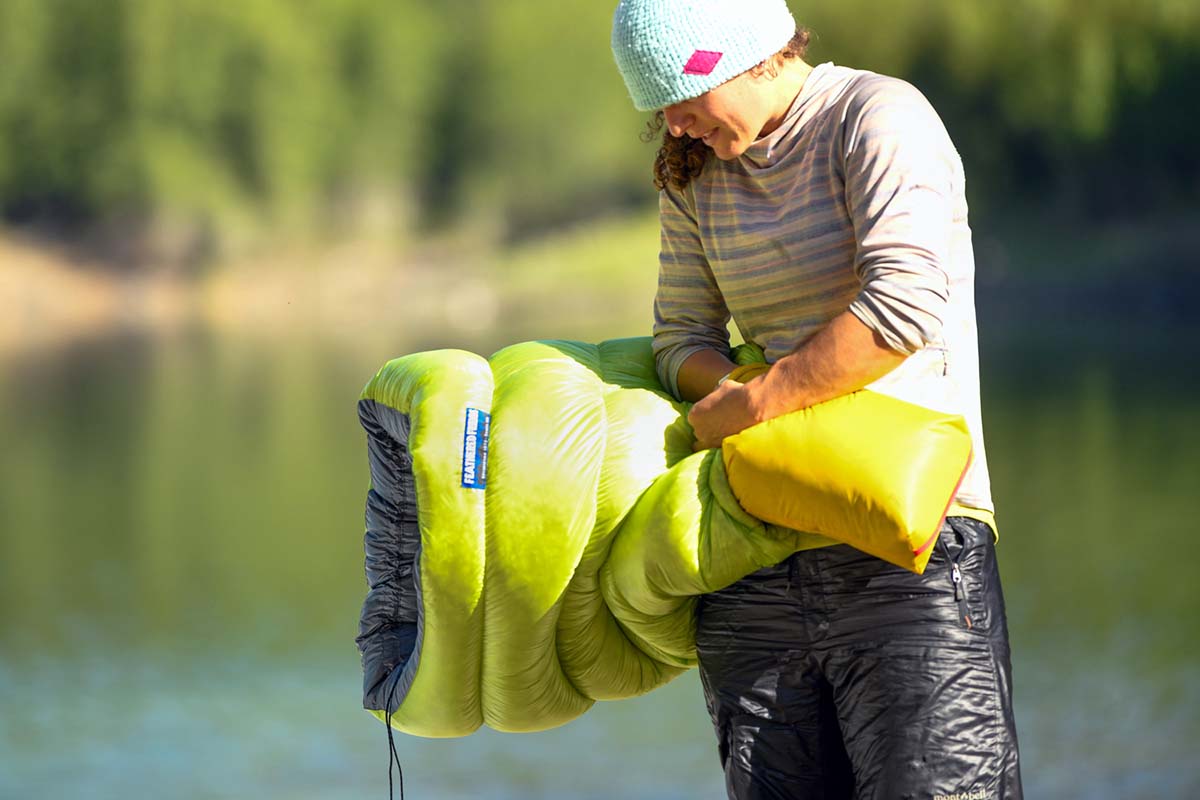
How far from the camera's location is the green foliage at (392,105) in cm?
2564

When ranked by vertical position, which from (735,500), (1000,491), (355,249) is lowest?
(1000,491)

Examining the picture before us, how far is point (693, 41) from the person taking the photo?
174 cm

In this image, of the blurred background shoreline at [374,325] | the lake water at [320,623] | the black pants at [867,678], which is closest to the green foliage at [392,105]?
the blurred background shoreline at [374,325]

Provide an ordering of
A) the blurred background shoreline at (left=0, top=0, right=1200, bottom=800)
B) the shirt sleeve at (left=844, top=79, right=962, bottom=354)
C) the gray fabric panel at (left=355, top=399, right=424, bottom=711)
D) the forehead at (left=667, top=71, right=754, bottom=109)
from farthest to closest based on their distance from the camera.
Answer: the blurred background shoreline at (left=0, top=0, right=1200, bottom=800) < the gray fabric panel at (left=355, top=399, right=424, bottom=711) < the forehead at (left=667, top=71, right=754, bottom=109) < the shirt sleeve at (left=844, top=79, right=962, bottom=354)

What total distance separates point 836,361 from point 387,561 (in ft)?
2.49

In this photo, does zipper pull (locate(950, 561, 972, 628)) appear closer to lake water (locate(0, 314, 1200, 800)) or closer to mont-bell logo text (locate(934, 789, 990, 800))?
mont-bell logo text (locate(934, 789, 990, 800))

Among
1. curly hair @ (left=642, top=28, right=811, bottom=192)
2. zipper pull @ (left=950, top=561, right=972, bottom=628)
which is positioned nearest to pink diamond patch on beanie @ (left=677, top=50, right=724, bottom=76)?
curly hair @ (left=642, top=28, right=811, bottom=192)

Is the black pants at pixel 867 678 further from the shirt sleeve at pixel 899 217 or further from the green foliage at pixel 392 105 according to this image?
the green foliage at pixel 392 105

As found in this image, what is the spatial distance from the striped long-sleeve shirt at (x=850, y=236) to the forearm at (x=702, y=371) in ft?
0.18

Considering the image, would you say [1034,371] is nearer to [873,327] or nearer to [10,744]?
[10,744]

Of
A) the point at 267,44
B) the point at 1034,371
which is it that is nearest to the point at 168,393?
the point at 1034,371

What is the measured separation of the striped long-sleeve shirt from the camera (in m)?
1.68

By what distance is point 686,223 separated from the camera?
1.97 meters

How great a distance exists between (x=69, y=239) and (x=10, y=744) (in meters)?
23.9
